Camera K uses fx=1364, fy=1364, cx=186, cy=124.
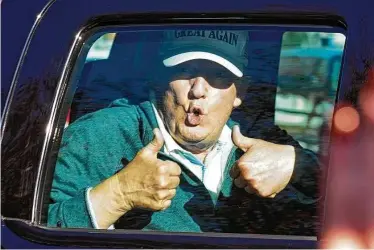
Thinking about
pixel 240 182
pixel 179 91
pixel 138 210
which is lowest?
pixel 138 210

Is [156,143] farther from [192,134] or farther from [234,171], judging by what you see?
[234,171]

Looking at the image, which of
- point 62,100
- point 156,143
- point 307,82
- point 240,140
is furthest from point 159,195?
point 307,82

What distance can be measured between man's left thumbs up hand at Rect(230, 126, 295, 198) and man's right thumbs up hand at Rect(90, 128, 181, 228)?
166 mm

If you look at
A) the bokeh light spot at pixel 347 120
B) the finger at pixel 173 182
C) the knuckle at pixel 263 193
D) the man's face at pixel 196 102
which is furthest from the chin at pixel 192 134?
the bokeh light spot at pixel 347 120

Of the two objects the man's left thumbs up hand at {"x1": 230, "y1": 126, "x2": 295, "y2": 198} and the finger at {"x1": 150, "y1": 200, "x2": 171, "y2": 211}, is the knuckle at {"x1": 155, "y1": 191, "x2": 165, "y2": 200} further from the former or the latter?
the man's left thumbs up hand at {"x1": 230, "y1": 126, "x2": 295, "y2": 198}

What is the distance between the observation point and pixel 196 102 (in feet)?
11.3

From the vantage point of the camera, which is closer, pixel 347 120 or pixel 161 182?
pixel 347 120

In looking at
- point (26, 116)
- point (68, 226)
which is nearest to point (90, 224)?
point (68, 226)

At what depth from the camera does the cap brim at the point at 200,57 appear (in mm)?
3416

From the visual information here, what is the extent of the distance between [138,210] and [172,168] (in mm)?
136

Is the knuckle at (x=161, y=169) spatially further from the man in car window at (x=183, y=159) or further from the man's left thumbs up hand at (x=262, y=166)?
the man's left thumbs up hand at (x=262, y=166)

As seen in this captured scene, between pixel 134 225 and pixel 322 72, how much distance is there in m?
0.60

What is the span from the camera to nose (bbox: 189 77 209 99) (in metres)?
3.44

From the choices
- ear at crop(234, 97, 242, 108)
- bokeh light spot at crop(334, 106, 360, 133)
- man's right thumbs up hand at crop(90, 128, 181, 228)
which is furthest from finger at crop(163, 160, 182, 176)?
bokeh light spot at crop(334, 106, 360, 133)
